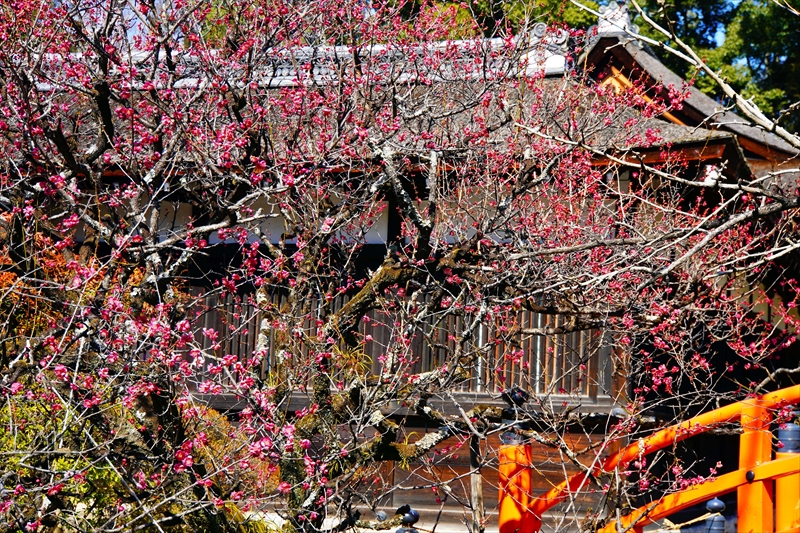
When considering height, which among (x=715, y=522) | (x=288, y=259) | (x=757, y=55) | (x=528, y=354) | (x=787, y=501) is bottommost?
(x=715, y=522)

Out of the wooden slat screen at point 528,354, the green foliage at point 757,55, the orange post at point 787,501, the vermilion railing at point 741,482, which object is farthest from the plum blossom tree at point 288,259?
the green foliage at point 757,55

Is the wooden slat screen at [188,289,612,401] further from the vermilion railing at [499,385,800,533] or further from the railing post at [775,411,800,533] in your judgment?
the railing post at [775,411,800,533]

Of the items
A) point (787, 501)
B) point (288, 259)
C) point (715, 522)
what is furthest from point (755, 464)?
point (288, 259)

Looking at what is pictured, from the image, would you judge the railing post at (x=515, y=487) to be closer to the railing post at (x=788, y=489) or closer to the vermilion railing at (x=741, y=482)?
the vermilion railing at (x=741, y=482)

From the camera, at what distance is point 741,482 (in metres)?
5.75

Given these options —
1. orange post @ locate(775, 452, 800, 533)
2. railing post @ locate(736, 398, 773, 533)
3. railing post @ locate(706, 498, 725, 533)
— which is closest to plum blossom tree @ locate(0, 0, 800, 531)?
railing post @ locate(736, 398, 773, 533)

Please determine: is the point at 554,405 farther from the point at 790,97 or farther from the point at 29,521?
the point at 790,97

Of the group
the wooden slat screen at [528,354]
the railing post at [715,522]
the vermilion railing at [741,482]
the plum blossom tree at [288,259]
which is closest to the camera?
the plum blossom tree at [288,259]

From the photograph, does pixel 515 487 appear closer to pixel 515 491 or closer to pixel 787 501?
pixel 515 491

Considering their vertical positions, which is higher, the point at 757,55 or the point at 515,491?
the point at 757,55

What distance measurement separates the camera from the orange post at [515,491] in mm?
5660

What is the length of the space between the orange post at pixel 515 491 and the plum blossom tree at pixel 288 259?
0.53 ft

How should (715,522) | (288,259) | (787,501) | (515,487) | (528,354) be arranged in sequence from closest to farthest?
(515,487) < (787,501) < (288,259) < (715,522) < (528,354)

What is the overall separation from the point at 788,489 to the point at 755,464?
255mm
